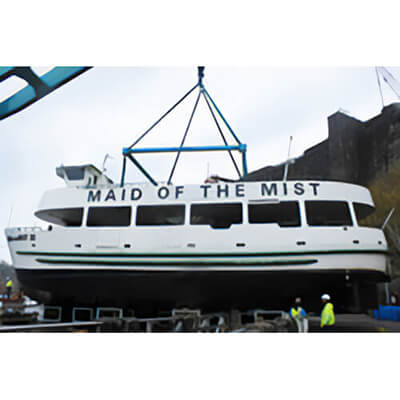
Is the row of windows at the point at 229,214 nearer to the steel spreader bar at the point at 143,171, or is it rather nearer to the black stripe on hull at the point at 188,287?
the steel spreader bar at the point at 143,171

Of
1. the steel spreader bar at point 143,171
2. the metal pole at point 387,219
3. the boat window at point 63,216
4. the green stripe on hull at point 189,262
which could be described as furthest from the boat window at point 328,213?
the boat window at point 63,216

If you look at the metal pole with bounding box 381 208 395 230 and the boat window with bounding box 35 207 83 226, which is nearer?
the metal pole with bounding box 381 208 395 230

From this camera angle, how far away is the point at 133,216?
4.93 meters

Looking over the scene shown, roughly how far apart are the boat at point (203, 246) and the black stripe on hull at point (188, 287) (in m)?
0.01

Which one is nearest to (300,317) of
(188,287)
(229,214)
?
(188,287)

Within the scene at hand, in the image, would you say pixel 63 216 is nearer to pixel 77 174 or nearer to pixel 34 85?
pixel 77 174

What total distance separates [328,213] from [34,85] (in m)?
4.43

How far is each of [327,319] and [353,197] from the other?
1920mm

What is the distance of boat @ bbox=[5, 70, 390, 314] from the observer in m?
4.44

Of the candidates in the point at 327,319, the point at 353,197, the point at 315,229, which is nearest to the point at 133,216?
the point at 315,229

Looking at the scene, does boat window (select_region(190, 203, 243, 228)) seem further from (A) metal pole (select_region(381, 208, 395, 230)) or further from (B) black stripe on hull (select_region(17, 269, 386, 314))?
(A) metal pole (select_region(381, 208, 395, 230))

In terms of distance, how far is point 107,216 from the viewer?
5.18m

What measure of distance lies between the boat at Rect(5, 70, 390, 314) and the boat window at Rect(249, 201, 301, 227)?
0.02m

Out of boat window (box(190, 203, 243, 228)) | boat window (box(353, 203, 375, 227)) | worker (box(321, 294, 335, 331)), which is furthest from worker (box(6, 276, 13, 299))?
boat window (box(353, 203, 375, 227))
